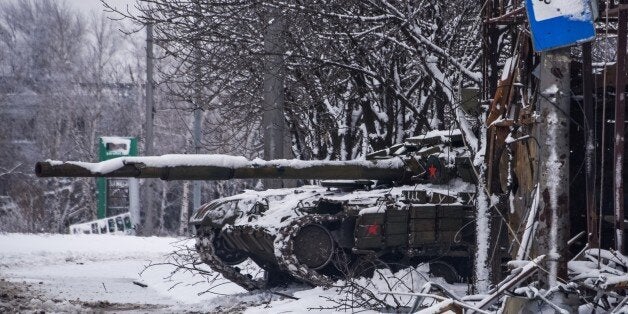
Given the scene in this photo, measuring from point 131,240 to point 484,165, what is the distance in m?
19.2

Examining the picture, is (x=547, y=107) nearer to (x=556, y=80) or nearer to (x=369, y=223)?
(x=556, y=80)

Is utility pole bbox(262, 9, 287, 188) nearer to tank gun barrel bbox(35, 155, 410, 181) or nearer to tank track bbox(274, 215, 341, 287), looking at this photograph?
tank track bbox(274, 215, 341, 287)

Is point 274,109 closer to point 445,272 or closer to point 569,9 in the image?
point 445,272

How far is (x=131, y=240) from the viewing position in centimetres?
2645

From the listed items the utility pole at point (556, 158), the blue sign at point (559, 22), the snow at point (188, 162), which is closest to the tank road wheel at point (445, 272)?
the snow at point (188, 162)

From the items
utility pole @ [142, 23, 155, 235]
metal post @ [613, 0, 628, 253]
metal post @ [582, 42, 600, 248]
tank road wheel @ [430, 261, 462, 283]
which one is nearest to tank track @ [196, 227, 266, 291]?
tank road wheel @ [430, 261, 462, 283]

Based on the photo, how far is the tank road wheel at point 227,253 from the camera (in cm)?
1438

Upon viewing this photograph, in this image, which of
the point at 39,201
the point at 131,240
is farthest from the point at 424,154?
the point at 39,201

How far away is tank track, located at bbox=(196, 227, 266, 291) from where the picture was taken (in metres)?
13.7

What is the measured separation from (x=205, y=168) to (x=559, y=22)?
5.18m

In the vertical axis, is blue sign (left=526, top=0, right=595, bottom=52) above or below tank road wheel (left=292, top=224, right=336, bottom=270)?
above

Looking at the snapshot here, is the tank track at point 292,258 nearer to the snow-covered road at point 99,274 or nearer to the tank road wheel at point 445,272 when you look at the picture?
the snow-covered road at point 99,274

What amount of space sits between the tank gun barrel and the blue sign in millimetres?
5067

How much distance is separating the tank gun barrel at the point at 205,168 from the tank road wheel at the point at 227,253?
340 cm
